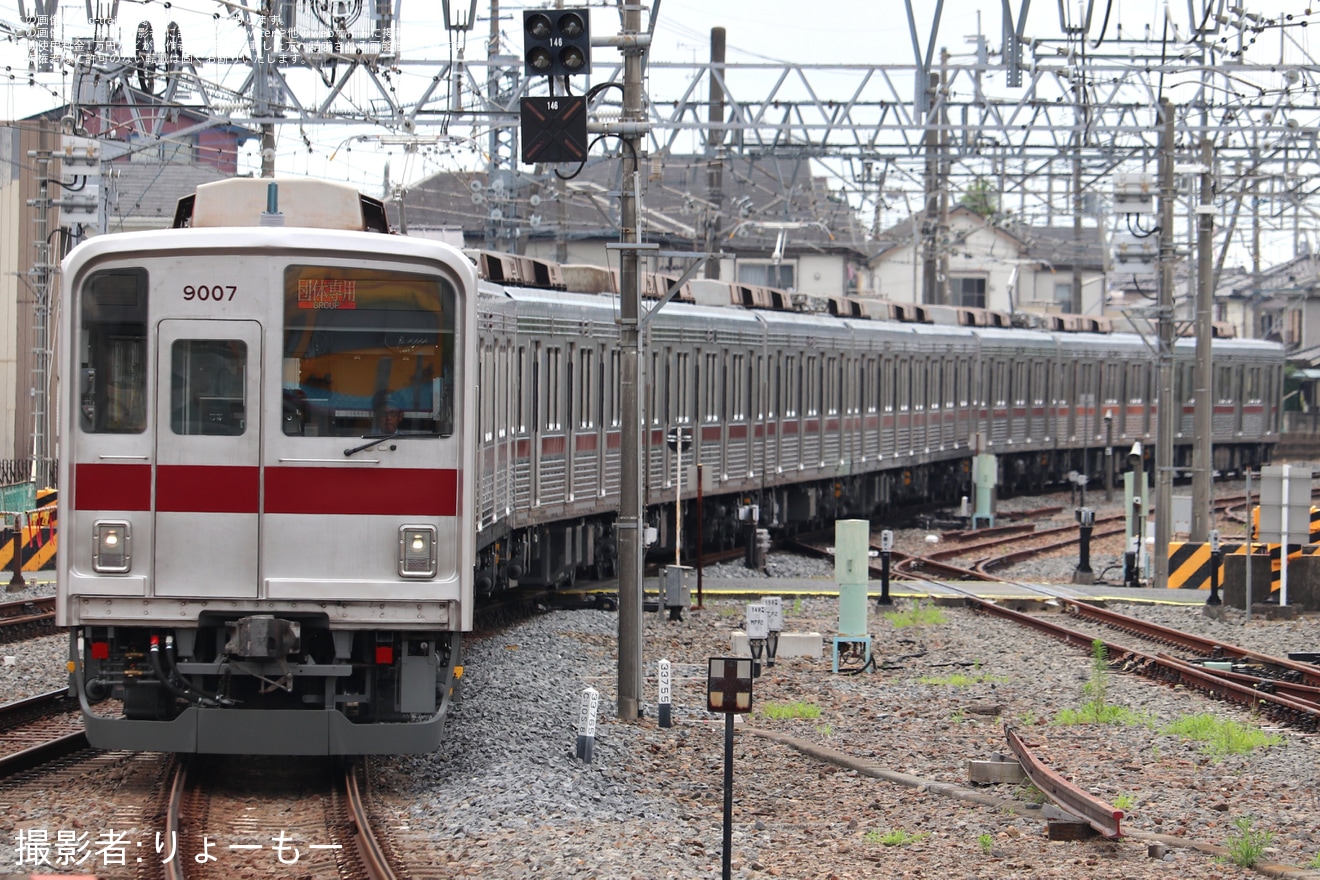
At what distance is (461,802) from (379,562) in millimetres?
1206

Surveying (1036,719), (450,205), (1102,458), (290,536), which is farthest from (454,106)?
(450,205)

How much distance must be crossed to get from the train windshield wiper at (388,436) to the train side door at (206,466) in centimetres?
46

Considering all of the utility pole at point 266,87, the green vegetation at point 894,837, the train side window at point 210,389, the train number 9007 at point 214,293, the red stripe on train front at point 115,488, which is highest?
the utility pole at point 266,87

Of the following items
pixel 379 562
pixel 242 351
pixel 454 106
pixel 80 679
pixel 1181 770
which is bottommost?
pixel 1181 770

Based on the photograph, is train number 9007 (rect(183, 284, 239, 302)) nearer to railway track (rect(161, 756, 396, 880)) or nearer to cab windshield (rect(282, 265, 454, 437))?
cab windshield (rect(282, 265, 454, 437))

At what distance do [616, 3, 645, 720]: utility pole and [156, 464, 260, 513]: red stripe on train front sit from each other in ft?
12.3

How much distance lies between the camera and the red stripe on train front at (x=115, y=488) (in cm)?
834

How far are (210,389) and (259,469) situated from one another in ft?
1.47

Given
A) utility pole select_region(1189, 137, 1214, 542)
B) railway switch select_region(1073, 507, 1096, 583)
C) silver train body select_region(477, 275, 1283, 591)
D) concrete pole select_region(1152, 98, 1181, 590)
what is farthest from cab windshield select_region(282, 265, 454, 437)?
utility pole select_region(1189, 137, 1214, 542)

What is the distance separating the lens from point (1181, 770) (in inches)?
399

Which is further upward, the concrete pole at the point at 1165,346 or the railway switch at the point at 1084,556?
the concrete pole at the point at 1165,346

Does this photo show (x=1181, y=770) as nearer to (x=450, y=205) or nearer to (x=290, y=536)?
(x=290, y=536)

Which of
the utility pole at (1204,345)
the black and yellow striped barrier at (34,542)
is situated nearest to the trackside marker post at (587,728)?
the black and yellow striped barrier at (34,542)

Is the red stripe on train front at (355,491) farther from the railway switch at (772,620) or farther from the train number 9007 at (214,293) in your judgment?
the railway switch at (772,620)
